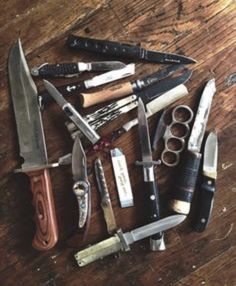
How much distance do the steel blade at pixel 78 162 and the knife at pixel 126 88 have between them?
3.5 inches

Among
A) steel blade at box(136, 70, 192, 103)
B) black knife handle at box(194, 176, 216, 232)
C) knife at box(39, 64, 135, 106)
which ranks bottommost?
black knife handle at box(194, 176, 216, 232)

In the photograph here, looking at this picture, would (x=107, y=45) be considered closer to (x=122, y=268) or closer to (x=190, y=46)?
(x=190, y=46)

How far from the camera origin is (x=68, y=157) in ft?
4.12

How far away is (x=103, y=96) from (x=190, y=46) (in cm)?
22

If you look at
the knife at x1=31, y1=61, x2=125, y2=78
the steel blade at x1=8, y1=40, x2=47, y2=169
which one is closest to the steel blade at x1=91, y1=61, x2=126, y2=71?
the knife at x1=31, y1=61, x2=125, y2=78

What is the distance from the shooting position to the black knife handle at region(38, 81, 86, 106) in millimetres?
1260

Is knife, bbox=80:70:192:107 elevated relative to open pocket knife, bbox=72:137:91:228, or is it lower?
elevated

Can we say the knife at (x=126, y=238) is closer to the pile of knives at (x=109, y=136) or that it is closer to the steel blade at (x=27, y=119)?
the pile of knives at (x=109, y=136)

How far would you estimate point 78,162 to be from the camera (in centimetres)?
124

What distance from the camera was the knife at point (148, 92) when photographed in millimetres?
1252

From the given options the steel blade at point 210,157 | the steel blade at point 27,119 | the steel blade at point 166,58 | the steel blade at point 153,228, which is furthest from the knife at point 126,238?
the steel blade at point 166,58

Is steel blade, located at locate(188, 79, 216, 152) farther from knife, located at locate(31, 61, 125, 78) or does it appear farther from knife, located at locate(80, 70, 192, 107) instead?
knife, located at locate(31, 61, 125, 78)

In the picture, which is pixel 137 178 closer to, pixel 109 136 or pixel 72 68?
pixel 109 136

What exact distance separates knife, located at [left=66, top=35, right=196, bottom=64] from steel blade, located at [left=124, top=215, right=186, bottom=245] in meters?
0.33
